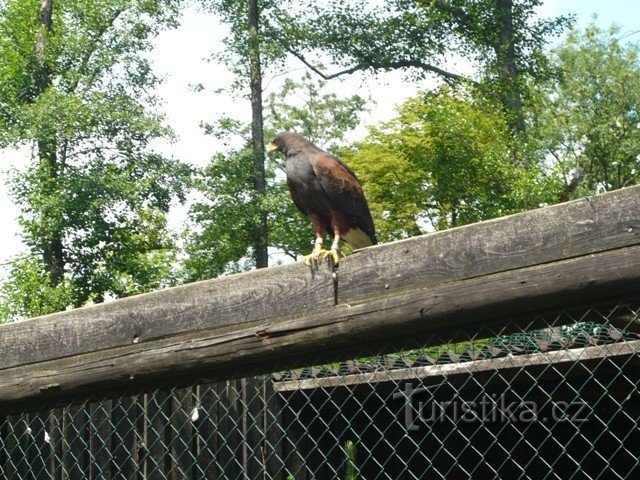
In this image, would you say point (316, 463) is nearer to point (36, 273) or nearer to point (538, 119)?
point (36, 273)

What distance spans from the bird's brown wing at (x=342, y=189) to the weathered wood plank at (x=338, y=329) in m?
3.16

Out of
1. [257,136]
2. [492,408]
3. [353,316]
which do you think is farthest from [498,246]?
[257,136]

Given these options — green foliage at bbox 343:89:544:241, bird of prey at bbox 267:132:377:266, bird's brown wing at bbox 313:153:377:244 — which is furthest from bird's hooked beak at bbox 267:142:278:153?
green foliage at bbox 343:89:544:241

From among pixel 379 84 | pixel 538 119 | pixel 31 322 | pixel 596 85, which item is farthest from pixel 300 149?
pixel 596 85

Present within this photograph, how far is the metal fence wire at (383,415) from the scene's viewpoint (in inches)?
104

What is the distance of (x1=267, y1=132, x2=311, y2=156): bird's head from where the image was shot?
646 centimetres

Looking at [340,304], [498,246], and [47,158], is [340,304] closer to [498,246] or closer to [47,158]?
[498,246]

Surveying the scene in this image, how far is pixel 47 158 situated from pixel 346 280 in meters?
19.7

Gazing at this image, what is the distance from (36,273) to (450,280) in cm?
1805

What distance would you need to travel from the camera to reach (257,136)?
21.3 metres

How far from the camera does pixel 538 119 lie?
98.5ft

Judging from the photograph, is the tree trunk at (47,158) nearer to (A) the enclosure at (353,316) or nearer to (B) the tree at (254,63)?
(B) the tree at (254,63)

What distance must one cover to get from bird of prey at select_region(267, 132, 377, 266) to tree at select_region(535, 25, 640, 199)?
1256 centimetres

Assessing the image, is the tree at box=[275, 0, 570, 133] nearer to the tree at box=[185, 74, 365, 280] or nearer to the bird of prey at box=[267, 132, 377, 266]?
the tree at box=[185, 74, 365, 280]
